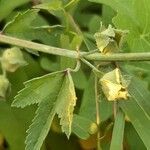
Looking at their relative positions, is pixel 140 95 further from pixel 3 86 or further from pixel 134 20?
pixel 3 86

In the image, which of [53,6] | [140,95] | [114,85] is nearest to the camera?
[114,85]

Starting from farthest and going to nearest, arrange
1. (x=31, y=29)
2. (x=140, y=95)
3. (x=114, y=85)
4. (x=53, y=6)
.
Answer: (x=31, y=29) → (x=53, y=6) → (x=140, y=95) → (x=114, y=85)

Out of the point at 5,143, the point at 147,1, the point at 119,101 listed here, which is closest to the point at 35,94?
the point at 119,101

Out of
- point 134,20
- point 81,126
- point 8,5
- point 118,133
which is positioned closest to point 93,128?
point 81,126

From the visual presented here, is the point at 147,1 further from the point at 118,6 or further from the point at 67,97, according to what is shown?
the point at 67,97

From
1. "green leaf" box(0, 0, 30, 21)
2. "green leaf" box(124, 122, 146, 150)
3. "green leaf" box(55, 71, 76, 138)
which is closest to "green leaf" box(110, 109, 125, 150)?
"green leaf" box(55, 71, 76, 138)

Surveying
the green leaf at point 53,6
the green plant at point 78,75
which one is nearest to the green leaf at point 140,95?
the green plant at point 78,75
